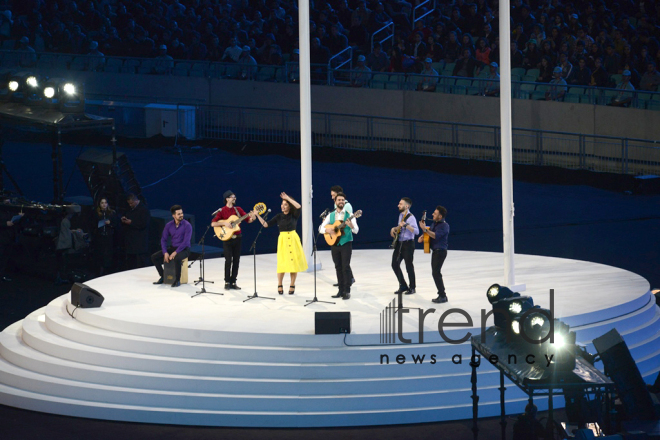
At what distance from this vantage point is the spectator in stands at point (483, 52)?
83.3ft

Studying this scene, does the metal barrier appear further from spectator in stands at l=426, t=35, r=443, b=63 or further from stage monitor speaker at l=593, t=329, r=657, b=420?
stage monitor speaker at l=593, t=329, r=657, b=420

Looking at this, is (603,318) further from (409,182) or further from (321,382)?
(409,182)

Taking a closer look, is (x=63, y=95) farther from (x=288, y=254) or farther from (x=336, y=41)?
(x=336, y=41)

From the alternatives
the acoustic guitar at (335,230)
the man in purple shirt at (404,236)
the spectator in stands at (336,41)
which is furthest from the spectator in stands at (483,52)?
the acoustic guitar at (335,230)

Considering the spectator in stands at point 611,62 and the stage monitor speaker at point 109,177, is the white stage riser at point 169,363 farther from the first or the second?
the spectator in stands at point 611,62

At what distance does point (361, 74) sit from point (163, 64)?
6728 mm

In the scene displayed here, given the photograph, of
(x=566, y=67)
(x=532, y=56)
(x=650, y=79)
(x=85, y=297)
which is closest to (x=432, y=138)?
(x=532, y=56)

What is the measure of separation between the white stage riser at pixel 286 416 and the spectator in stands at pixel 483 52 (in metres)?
15.2

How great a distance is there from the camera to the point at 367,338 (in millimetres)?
11766

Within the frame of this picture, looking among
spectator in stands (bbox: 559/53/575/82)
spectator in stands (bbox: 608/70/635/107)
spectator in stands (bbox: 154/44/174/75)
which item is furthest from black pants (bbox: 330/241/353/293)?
spectator in stands (bbox: 154/44/174/75)

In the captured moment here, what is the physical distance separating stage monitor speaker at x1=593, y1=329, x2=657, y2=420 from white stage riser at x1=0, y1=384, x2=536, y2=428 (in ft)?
9.47

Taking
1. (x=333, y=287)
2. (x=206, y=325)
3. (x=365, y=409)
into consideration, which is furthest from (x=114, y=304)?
(x=365, y=409)

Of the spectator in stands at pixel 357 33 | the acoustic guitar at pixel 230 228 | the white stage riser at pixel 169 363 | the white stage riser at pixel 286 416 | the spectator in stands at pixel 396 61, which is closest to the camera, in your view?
the white stage riser at pixel 286 416

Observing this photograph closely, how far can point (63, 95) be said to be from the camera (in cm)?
1917
